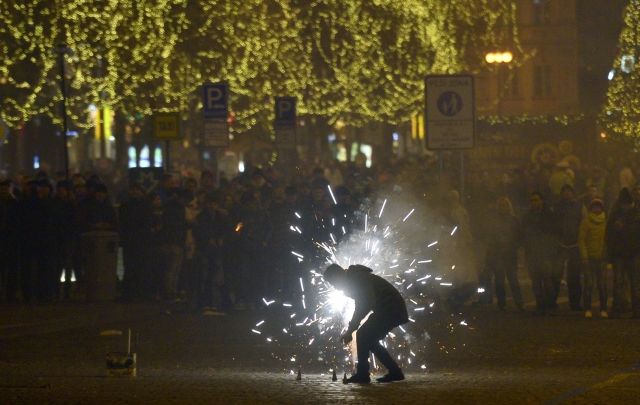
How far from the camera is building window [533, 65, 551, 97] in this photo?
84812 mm

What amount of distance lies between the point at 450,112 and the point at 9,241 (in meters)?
7.21

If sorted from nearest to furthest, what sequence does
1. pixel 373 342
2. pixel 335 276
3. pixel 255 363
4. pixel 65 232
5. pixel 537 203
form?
pixel 335 276 < pixel 373 342 < pixel 255 363 < pixel 537 203 < pixel 65 232

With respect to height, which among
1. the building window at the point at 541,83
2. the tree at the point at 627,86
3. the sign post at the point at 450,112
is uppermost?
the building window at the point at 541,83

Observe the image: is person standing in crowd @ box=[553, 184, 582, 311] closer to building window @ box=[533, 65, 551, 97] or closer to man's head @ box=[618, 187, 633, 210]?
man's head @ box=[618, 187, 633, 210]

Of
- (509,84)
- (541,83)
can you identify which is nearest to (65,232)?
(509,84)

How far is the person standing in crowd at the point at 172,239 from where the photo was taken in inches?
948

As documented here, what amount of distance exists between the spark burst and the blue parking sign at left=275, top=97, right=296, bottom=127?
10.7 metres

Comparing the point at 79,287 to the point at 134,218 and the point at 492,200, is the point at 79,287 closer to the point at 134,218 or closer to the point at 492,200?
the point at 134,218

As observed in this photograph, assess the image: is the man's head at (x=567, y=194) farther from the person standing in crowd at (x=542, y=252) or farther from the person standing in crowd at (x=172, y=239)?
the person standing in crowd at (x=172, y=239)

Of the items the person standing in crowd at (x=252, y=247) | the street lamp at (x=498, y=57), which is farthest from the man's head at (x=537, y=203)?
the street lamp at (x=498, y=57)

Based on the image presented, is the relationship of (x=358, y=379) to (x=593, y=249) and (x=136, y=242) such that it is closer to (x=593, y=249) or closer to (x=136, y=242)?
(x=593, y=249)

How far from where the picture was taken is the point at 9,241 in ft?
78.2

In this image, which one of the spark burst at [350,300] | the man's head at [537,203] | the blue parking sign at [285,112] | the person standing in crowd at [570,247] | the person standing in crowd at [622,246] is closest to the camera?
the spark burst at [350,300]

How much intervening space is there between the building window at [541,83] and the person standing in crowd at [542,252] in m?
63.6
